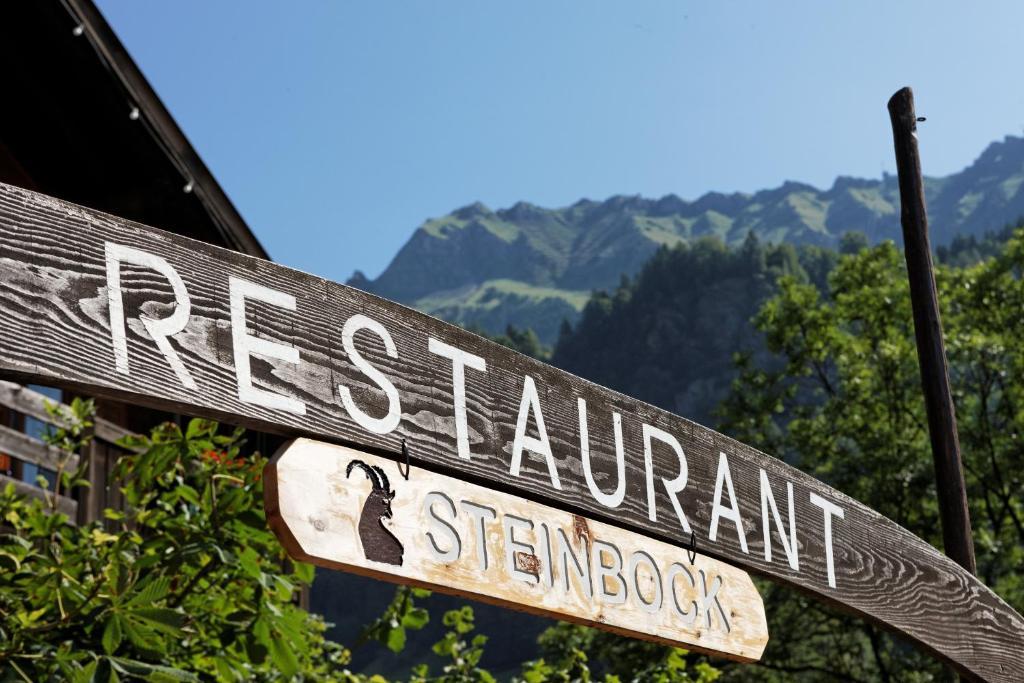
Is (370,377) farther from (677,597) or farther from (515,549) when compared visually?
(677,597)

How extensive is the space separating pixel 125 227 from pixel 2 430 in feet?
21.5

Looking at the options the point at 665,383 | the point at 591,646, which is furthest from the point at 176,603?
the point at 665,383

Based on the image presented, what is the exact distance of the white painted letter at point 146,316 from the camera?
235 cm

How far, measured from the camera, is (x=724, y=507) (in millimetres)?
3793

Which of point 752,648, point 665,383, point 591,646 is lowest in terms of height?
point 752,648

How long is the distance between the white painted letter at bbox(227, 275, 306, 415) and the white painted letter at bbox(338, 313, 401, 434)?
0.14 metres

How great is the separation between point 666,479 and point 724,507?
0.92 ft

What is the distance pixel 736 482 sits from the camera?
12.7 feet

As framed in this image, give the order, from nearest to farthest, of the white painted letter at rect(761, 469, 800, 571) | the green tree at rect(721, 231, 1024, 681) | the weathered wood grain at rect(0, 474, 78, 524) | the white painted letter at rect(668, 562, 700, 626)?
the white painted letter at rect(668, 562, 700, 626)
the white painted letter at rect(761, 469, 800, 571)
the weathered wood grain at rect(0, 474, 78, 524)
the green tree at rect(721, 231, 1024, 681)

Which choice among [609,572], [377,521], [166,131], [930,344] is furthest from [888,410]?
[377,521]

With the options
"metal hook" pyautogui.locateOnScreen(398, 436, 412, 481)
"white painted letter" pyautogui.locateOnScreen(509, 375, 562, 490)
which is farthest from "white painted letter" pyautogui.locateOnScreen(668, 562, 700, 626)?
"metal hook" pyautogui.locateOnScreen(398, 436, 412, 481)

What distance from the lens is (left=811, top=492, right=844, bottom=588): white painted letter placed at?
413 cm

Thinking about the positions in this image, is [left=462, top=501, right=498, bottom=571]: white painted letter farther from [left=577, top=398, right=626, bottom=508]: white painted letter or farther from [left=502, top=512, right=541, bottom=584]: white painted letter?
[left=577, top=398, right=626, bottom=508]: white painted letter

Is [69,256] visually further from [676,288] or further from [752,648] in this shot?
[676,288]
